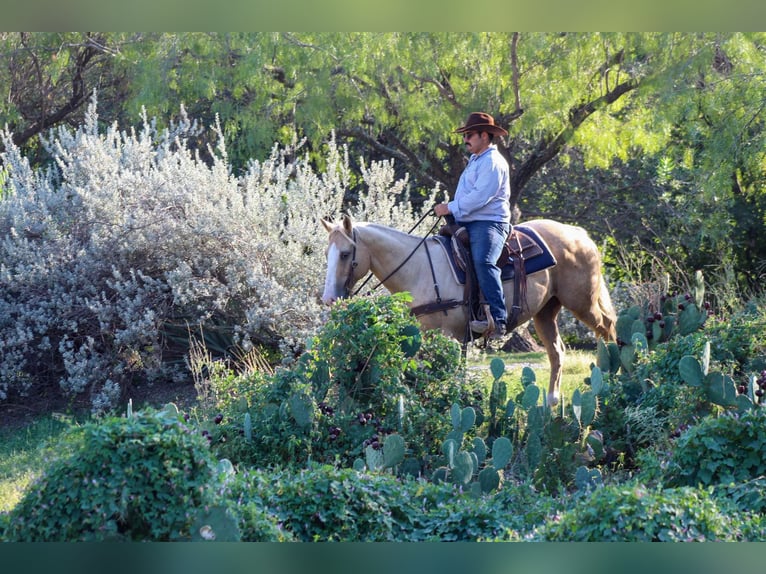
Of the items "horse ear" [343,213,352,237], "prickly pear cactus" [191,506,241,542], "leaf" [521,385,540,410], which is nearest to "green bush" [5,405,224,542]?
"prickly pear cactus" [191,506,241,542]

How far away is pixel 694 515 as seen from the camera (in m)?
3.98

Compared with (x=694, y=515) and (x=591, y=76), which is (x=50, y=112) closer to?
(x=591, y=76)

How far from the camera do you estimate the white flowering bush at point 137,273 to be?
382 inches

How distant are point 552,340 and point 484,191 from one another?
89.2 inches

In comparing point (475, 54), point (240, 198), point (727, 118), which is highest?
point (475, 54)

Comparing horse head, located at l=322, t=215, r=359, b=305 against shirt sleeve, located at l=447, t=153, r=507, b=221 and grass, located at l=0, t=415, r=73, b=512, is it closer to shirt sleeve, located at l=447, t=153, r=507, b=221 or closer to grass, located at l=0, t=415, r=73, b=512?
shirt sleeve, located at l=447, t=153, r=507, b=221

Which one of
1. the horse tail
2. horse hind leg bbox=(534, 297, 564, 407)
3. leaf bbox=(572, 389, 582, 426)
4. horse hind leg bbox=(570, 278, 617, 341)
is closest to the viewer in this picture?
leaf bbox=(572, 389, 582, 426)

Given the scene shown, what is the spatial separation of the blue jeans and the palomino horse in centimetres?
26

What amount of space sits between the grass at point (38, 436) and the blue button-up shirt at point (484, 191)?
4.61ft

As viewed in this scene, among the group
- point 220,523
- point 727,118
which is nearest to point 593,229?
point 727,118

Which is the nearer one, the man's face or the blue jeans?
the blue jeans

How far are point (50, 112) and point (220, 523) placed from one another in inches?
626

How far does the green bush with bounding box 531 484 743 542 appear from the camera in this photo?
151 inches

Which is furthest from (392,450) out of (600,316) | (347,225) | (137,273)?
(137,273)
